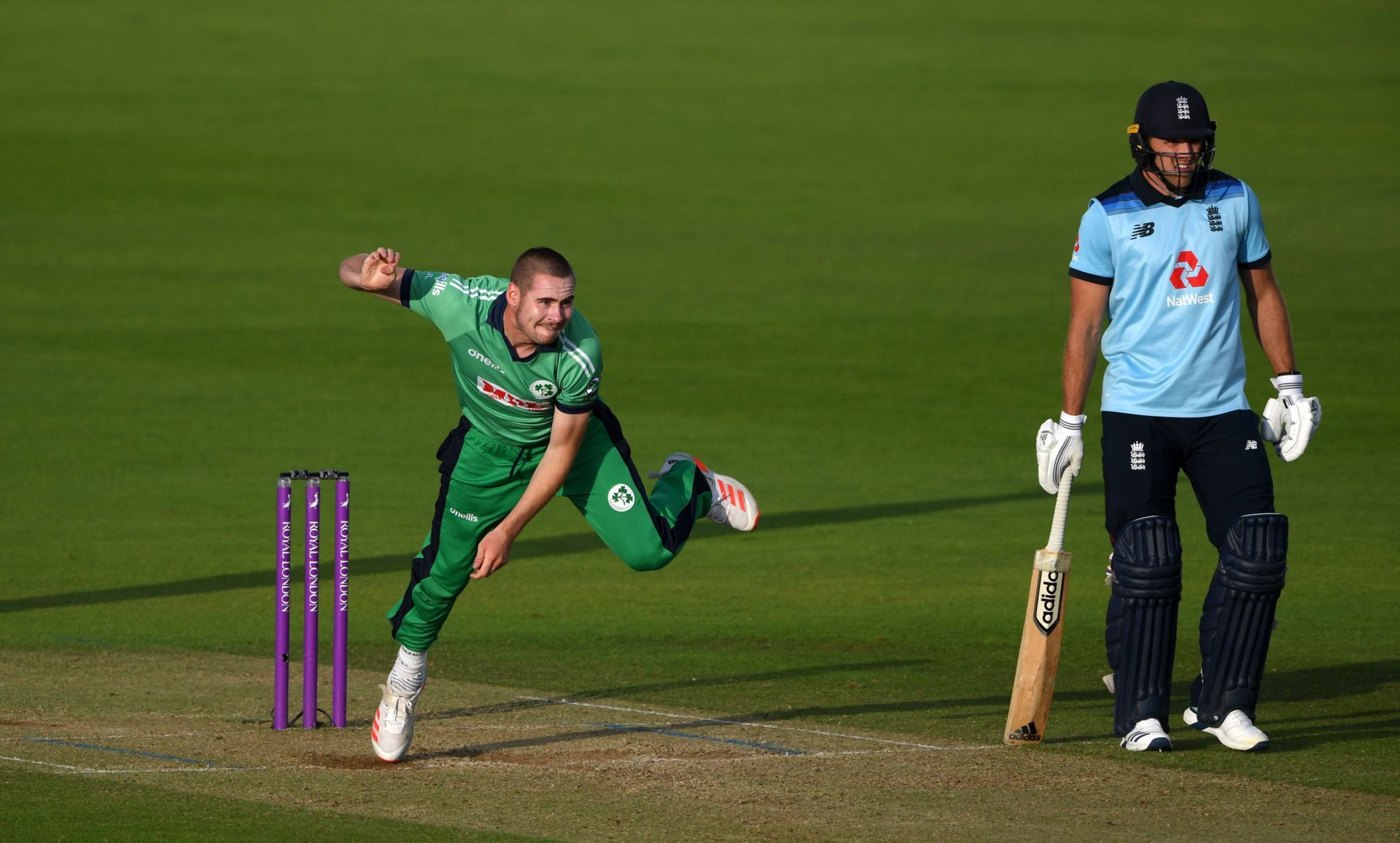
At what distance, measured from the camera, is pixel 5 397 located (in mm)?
18125

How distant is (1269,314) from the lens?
7523 mm

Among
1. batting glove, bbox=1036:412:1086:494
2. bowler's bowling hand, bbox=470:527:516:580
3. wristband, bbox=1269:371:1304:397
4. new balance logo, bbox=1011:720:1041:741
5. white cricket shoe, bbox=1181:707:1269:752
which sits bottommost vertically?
new balance logo, bbox=1011:720:1041:741

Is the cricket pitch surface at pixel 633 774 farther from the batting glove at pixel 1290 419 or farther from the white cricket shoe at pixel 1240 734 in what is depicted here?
the batting glove at pixel 1290 419

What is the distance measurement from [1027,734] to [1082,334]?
4.60 feet

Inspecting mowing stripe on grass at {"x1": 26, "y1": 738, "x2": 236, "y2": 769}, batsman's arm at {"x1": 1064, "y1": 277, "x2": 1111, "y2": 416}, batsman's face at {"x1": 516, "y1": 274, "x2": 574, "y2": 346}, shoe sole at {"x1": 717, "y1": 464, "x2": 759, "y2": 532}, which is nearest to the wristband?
batsman's arm at {"x1": 1064, "y1": 277, "x2": 1111, "y2": 416}

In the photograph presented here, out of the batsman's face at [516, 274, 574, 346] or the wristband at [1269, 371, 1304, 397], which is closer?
the batsman's face at [516, 274, 574, 346]

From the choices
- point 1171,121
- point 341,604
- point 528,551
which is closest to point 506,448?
point 341,604

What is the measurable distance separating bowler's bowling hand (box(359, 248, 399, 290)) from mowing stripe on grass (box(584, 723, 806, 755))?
6.28 feet

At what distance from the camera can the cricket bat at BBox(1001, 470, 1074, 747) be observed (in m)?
7.41

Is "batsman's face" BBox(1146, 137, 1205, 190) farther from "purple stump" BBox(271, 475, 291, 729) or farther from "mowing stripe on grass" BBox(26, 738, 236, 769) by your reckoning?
"mowing stripe on grass" BBox(26, 738, 236, 769)

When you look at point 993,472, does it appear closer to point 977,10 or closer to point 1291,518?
point 1291,518

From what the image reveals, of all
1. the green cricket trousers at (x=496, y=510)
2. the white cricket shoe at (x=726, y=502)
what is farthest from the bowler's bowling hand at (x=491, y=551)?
the white cricket shoe at (x=726, y=502)

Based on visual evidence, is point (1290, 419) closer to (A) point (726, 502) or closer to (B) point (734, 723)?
(A) point (726, 502)

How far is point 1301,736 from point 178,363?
1426 cm
